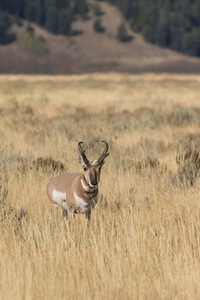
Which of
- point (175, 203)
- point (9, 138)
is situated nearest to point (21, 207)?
point (175, 203)

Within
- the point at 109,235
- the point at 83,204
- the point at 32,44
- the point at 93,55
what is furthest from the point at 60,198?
the point at 93,55

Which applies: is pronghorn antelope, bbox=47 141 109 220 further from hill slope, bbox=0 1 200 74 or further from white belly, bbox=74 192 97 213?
hill slope, bbox=0 1 200 74

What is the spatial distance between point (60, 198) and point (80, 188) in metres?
0.48

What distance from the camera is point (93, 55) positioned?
122375mm

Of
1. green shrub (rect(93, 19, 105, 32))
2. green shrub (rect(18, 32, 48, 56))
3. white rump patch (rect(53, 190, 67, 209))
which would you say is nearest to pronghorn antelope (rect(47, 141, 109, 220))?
white rump patch (rect(53, 190, 67, 209))

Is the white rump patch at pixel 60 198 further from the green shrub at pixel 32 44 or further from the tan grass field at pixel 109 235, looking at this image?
the green shrub at pixel 32 44

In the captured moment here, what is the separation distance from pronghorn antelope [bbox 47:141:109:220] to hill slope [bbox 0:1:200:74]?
93.0m

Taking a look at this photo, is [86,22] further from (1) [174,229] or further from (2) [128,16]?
(1) [174,229]

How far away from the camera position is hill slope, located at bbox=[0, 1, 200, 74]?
344 ft

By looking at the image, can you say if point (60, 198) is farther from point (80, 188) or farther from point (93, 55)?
point (93, 55)

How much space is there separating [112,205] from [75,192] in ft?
3.80

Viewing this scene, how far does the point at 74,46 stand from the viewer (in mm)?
126250

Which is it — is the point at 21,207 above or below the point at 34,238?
above

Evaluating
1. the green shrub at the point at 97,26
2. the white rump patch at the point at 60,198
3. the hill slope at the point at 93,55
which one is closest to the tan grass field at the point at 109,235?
the white rump patch at the point at 60,198
